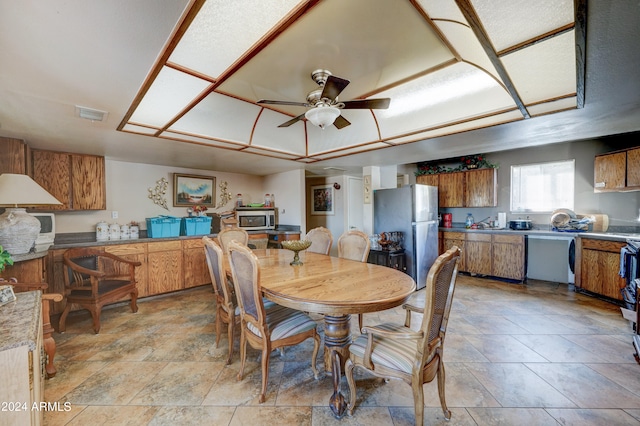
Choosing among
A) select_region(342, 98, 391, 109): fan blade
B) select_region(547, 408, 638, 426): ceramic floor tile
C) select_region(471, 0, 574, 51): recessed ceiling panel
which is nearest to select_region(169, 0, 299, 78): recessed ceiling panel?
select_region(342, 98, 391, 109): fan blade

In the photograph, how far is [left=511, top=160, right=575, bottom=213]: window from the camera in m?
4.21

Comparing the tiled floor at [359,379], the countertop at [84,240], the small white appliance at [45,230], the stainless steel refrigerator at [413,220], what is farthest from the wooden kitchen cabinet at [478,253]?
the small white appliance at [45,230]

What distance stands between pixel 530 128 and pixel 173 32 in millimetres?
3402

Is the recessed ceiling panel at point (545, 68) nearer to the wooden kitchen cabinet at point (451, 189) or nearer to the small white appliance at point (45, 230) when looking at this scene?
the wooden kitchen cabinet at point (451, 189)

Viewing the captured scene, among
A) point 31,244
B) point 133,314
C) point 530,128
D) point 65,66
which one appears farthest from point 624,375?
point 31,244

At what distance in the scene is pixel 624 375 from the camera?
192 centimetres

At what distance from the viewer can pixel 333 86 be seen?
5.30ft

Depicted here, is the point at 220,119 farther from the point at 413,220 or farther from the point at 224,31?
the point at 413,220

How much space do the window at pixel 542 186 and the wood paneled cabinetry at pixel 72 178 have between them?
6.80 metres

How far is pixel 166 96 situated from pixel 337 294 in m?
2.05

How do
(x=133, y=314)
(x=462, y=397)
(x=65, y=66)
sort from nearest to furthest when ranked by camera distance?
(x=65, y=66) → (x=462, y=397) → (x=133, y=314)

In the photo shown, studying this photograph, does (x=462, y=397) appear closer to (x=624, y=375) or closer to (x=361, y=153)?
(x=624, y=375)

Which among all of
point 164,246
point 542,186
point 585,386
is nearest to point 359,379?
point 585,386

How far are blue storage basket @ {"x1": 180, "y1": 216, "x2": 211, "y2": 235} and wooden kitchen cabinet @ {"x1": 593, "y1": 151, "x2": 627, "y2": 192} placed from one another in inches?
241
